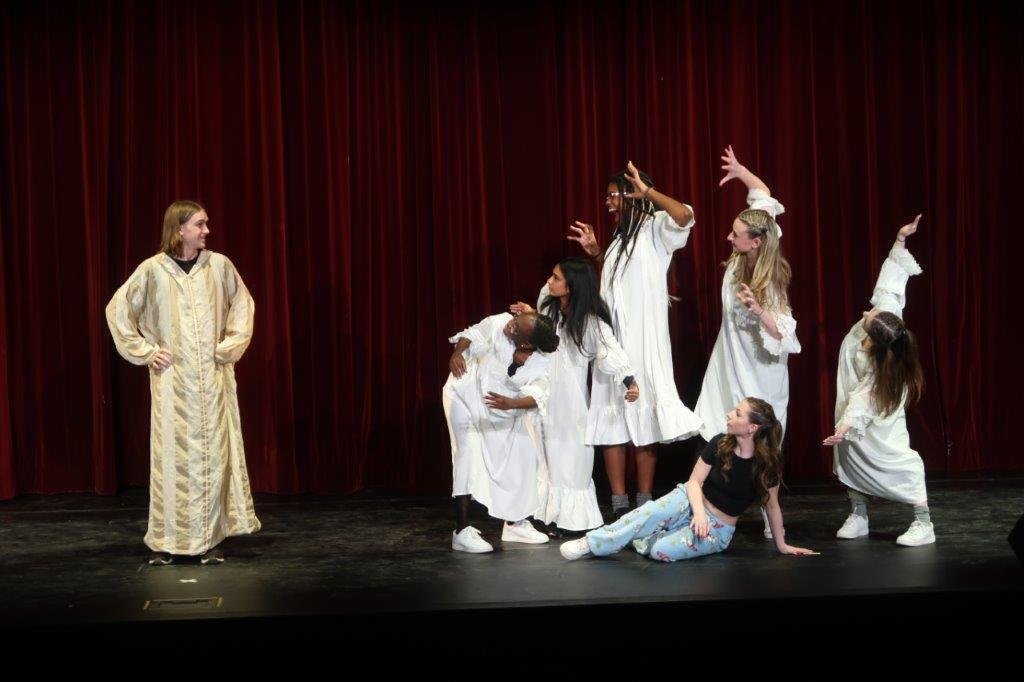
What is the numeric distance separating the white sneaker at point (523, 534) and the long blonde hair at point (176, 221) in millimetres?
1867

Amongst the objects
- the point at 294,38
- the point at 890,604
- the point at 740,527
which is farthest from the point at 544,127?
the point at 890,604

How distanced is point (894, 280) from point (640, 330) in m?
1.18

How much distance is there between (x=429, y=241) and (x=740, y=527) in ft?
7.60

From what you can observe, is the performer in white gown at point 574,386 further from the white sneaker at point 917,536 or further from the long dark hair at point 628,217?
the white sneaker at point 917,536

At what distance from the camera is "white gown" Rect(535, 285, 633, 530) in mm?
5586

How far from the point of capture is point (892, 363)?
532 cm

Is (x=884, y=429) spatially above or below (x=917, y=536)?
above

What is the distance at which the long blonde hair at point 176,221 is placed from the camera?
5180 mm

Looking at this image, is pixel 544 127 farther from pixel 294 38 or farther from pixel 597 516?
pixel 597 516

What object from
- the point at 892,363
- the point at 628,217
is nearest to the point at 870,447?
the point at 892,363

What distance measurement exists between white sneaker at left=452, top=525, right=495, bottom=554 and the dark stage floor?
0.20 ft

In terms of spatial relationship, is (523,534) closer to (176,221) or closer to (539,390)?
(539,390)

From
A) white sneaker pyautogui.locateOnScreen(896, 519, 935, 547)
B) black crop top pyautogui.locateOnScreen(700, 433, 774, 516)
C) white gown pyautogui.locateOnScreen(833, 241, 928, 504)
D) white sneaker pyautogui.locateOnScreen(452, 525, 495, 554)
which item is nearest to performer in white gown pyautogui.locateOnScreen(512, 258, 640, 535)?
white sneaker pyautogui.locateOnScreen(452, 525, 495, 554)

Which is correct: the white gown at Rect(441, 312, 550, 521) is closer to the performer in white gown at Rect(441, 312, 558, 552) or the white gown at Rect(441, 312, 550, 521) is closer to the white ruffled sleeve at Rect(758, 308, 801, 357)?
the performer in white gown at Rect(441, 312, 558, 552)
